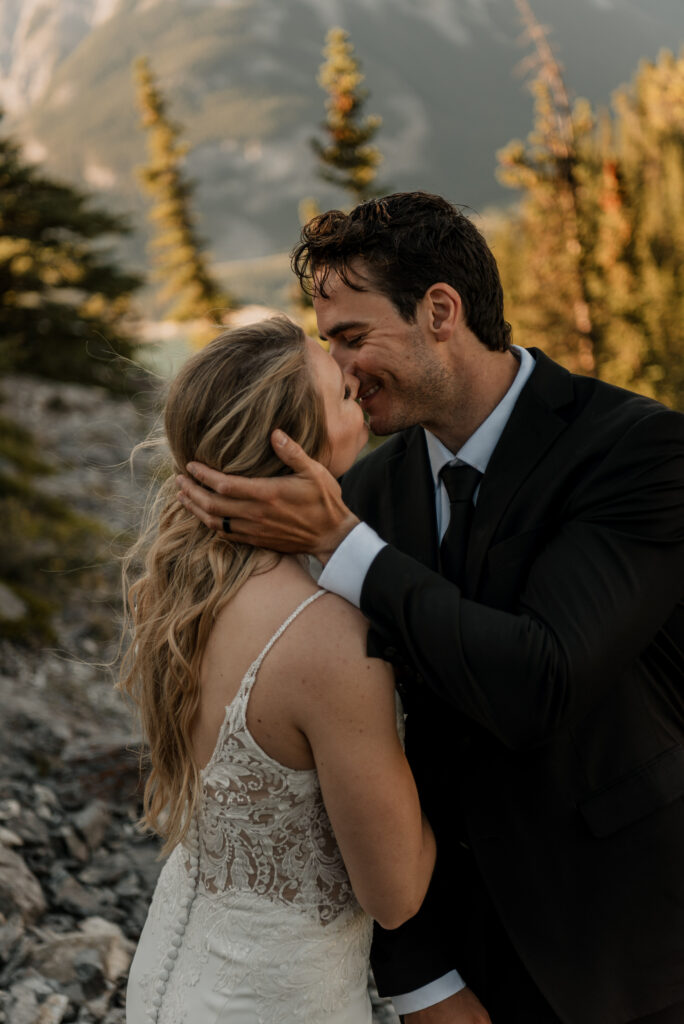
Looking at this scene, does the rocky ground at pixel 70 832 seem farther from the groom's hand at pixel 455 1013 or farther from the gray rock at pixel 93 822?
the groom's hand at pixel 455 1013

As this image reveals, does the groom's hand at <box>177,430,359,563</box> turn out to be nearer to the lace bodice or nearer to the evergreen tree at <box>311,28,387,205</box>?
the lace bodice

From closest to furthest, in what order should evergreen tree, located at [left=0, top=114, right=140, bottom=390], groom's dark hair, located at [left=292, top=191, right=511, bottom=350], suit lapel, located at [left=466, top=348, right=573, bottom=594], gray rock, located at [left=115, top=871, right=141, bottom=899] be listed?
suit lapel, located at [left=466, top=348, right=573, bottom=594] → groom's dark hair, located at [left=292, top=191, right=511, bottom=350] → gray rock, located at [left=115, top=871, right=141, bottom=899] → evergreen tree, located at [left=0, top=114, right=140, bottom=390]

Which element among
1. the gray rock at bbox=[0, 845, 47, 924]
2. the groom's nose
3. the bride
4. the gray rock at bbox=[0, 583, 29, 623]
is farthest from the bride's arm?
the gray rock at bbox=[0, 583, 29, 623]

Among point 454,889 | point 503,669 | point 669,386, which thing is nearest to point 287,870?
point 454,889

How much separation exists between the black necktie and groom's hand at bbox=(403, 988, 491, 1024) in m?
1.34

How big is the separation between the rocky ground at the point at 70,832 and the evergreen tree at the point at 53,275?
62.0 ft

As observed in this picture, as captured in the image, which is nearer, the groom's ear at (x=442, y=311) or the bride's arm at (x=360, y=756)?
the bride's arm at (x=360, y=756)

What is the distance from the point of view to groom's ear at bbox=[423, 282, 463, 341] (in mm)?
3312

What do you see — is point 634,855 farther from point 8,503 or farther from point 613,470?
point 8,503

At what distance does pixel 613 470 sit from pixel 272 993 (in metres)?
1.81

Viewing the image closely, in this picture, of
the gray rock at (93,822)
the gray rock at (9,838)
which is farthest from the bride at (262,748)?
the gray rock at (93,822)

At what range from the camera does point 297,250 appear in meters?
3.62

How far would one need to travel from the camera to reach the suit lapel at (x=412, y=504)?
9.98 ft

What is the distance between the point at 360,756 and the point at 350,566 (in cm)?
51
